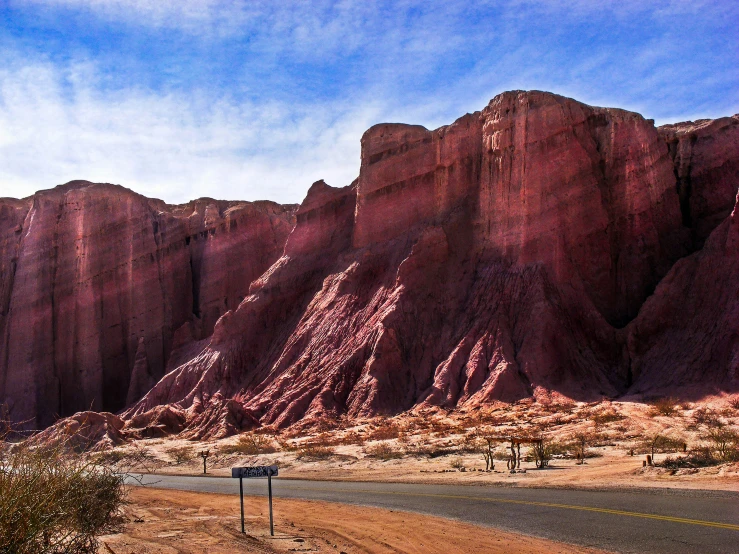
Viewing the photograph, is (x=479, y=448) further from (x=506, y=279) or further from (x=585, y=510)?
(x=506, y=279)

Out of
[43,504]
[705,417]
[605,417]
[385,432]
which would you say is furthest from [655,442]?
[43,504]

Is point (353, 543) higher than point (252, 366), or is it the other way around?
point (252, 366)

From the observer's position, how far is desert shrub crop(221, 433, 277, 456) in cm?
3144

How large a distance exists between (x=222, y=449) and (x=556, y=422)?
13.1 metres

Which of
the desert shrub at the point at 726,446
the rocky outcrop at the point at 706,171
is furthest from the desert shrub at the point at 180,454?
the rocky outcrop at the point at 706,171

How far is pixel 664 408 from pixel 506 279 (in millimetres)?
13509

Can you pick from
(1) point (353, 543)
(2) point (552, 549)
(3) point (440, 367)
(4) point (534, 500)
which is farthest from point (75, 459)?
(3) point (440, 367)

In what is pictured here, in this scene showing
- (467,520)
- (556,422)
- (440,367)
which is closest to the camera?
(467,520)

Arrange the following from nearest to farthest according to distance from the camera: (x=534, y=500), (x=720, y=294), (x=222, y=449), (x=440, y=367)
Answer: (x=534, y=500) < (x=222, y=449) < (x=720, y=294) < (x=440, y=367)

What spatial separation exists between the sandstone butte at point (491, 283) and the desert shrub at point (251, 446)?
4385mm

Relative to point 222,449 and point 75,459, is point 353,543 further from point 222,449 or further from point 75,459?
point 222,449

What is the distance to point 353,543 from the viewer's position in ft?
39.8

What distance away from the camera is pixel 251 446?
32844mm

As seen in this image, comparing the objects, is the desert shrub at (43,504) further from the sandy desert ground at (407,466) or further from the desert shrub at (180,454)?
the desert shrub at (180,454)
